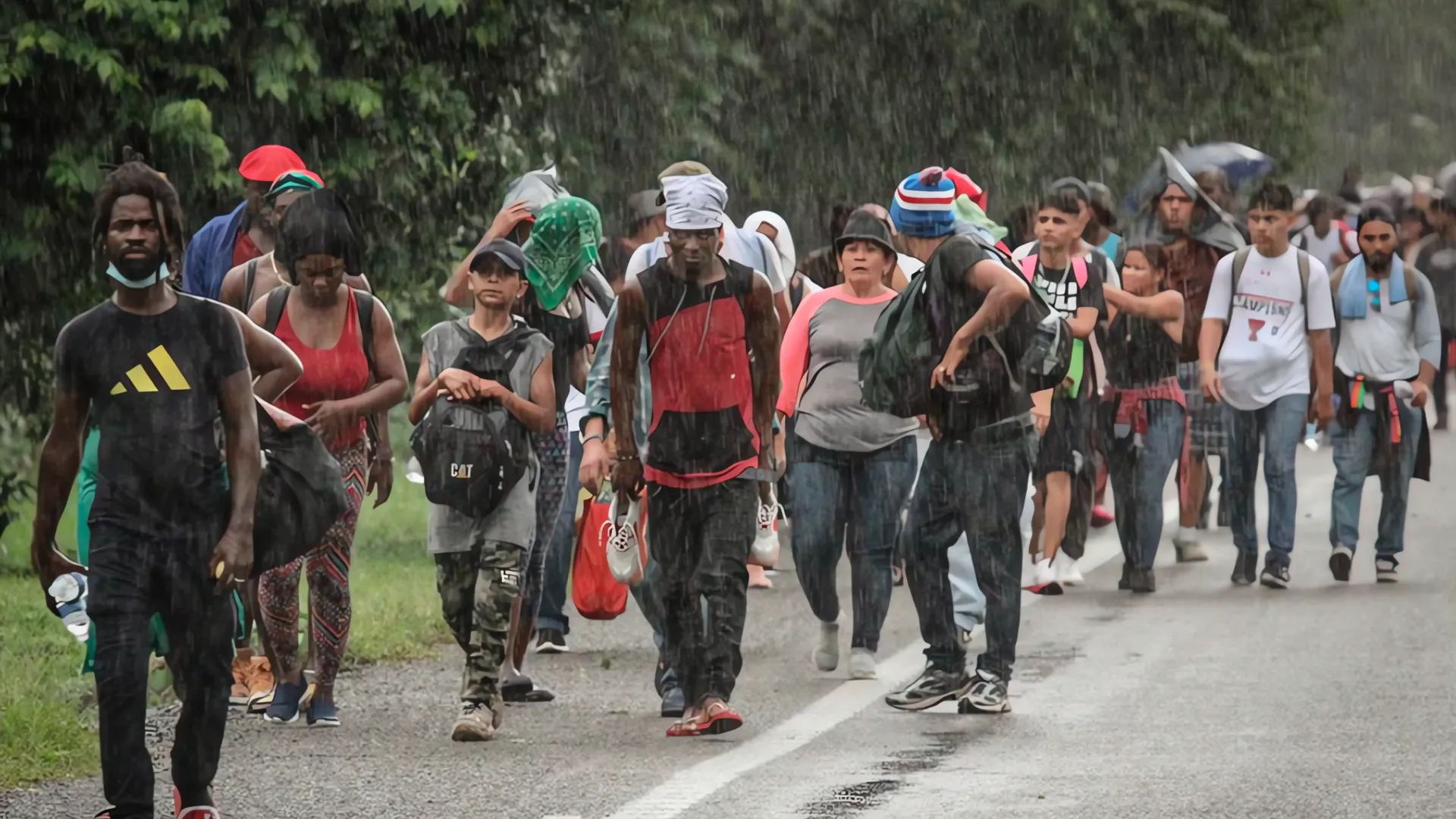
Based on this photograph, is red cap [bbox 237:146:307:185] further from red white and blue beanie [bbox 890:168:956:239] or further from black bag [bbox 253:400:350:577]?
black bag [bbox 253:400:350:577]

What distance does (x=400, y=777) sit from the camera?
27.0ft

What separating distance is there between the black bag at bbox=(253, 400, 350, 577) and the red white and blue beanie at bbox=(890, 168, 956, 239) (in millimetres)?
3152

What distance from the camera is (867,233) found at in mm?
10633

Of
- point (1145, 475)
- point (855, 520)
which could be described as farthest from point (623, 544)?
point (1145, 475)

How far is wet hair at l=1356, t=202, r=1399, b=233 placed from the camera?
14531 mm

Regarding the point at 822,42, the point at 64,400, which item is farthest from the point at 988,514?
the point at 822,42

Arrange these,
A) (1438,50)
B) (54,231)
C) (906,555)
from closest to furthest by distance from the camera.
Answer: (906,555)
(54,231)
(1438,50)

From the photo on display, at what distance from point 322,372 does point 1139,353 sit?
5.93m

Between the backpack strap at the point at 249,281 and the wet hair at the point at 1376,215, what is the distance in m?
6.79

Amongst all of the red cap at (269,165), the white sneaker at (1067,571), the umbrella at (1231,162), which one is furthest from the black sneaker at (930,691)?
the umbrella at (1231,162)

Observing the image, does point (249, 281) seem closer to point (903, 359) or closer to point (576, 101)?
point (903, 359)

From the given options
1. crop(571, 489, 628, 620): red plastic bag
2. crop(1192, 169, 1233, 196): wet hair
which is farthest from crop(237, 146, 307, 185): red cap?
crop(1192, 169, 1233, 196): wet hair

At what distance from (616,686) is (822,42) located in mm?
14008

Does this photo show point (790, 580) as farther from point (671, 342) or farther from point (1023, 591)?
point (671, 342)
